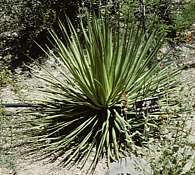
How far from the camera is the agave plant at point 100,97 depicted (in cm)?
491

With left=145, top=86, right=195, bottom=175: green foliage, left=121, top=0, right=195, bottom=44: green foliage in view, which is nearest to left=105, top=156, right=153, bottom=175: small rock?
left=145, top=86, right=195, bottom=175: green foliage

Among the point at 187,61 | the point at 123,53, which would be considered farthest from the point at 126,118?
the point at 187,61

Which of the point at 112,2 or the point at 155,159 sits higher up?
the point at 112,2

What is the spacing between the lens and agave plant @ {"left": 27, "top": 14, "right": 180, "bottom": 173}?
491cm

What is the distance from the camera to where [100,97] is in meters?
→ 5.07

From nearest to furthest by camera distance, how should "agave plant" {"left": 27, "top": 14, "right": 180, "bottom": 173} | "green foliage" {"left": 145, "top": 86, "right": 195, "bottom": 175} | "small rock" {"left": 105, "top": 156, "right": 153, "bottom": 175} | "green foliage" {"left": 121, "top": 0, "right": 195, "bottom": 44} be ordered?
"green foliage" {"left": 145, "top": 86, "right": 195, "bottom": 175}, "small rock" {"left": 105, "top": 156, "right": 153, "bottom": 175}, "agave plant" {"left": 27, "top": 14, "right": 180, "bottom": 173}, "green foliage" {"left": 121, "top": 0, "right": 195, "bottom": 44}

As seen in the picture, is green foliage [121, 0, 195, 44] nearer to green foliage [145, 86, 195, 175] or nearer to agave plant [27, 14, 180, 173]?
green foliage [145, 86, 195, 175]

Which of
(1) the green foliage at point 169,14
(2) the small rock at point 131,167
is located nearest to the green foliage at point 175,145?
(2) the small rock at point 131,167

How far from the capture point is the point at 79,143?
16.4 ft

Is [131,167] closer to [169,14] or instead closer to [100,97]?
[100,97]

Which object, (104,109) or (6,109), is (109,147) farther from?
(6,109)

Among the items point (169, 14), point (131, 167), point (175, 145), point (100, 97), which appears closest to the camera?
point (131, 167)

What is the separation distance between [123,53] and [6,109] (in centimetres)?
204

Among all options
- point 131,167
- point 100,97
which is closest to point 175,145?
point 131,167
